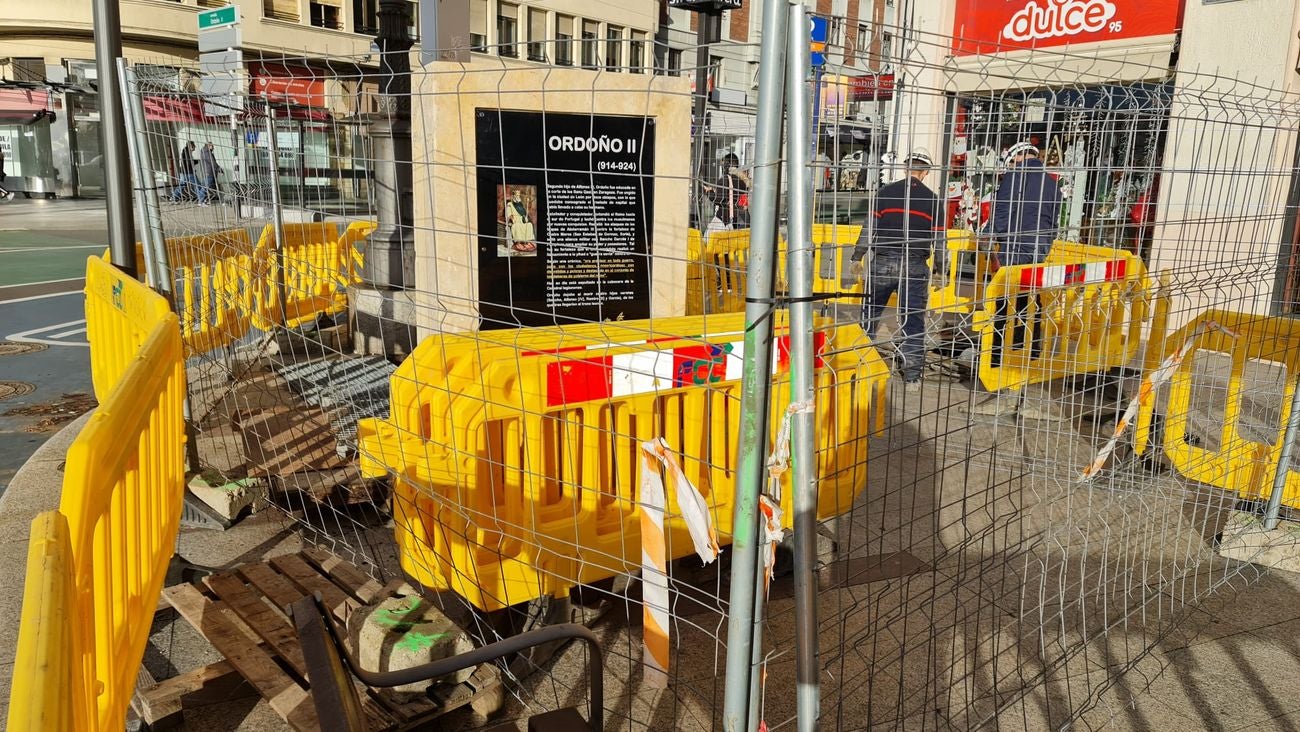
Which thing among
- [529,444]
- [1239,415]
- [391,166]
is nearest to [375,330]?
[391,166]

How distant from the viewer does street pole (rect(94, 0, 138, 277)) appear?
16.5 ft

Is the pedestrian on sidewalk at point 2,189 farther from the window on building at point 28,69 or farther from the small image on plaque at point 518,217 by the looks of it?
the small image on plaque at point 518,217

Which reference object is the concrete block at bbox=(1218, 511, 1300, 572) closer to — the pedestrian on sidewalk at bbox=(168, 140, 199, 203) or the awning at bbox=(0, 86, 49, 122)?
the pedestrian on sidewalk at bbox=(168, 140, 199, 203)

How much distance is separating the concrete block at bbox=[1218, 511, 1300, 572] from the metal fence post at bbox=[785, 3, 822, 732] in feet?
12.7

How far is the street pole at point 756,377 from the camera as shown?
6.23 ft

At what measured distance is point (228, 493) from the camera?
16.7 ft

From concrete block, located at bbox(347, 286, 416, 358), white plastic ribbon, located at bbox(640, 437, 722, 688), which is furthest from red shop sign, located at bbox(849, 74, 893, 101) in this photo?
concrete block, located at bbox(347, 286, 416, 358)

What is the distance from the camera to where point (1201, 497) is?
5793 millimetres

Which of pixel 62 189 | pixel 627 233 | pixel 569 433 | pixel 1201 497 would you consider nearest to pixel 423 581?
pixel 569 433

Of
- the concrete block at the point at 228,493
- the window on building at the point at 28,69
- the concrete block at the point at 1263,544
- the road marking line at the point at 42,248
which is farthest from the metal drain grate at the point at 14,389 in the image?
the window on building at the point at 28,69

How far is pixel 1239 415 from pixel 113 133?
20.7ft

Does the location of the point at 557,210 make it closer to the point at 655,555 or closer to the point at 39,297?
the point at 655,555

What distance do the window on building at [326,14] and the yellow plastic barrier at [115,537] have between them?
34.7 meters

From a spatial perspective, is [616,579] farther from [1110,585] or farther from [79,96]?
[79,96]
